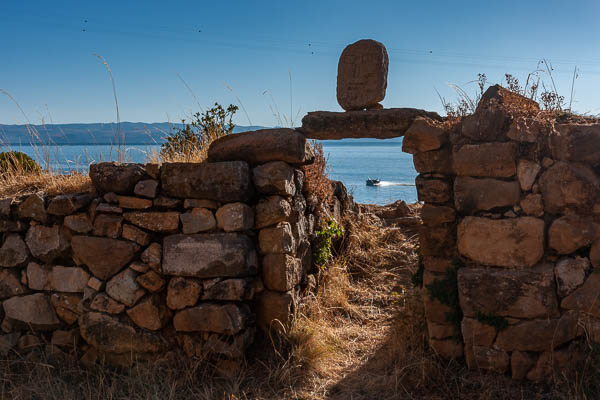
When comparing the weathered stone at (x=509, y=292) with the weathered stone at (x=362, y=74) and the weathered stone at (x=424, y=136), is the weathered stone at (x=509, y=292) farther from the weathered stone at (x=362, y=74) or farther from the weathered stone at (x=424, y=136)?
the weathered stone at (x=362, y=74)

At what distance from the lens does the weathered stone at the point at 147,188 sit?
13.5 ft

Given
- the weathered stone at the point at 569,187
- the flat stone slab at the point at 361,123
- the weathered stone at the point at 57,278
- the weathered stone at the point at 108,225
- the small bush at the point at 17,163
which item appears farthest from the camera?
the small bush at the point at 17,163

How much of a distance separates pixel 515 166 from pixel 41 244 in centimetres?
385

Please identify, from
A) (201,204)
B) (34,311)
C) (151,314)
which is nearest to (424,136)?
(201,204)

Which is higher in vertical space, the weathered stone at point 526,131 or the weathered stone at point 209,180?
the weathered stone at point 526,131

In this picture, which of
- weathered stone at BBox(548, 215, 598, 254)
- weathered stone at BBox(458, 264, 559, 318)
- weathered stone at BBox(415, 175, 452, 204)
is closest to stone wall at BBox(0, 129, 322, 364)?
weathered stone at BBox(415, 175, 452, 204)

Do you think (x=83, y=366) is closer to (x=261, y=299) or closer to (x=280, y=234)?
(x=261, y=299)

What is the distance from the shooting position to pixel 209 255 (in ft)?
13.1

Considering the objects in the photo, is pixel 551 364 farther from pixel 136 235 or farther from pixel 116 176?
pixel 116 176

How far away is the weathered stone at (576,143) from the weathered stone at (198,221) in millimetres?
2529

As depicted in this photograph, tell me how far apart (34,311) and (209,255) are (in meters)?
1.74

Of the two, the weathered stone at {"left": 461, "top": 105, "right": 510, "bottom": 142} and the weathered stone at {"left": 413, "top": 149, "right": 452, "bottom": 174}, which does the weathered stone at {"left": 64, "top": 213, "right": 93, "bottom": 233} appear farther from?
the weathered stone at {"left": 461, "top": 105, "right": 510, "bottom": 142}

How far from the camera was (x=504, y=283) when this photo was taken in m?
3.38

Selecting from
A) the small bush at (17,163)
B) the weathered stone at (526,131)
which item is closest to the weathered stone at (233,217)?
the weathered stone at (526,131)
